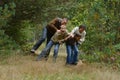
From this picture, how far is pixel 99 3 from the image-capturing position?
672 inches

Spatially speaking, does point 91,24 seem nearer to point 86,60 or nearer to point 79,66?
point 86,60

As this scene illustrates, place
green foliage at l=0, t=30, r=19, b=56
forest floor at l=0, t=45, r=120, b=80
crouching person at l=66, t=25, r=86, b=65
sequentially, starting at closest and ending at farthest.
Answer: forest floor at l=0, t=45, r=120, b=80 < crouching person at l=66, t=25, r=86, b=65 < green foliage at l=0, t=30, r=19, b=56

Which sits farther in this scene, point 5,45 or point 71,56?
point 5,45

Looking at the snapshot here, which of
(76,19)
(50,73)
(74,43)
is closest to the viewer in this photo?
(50,73)

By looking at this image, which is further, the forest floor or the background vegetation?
the background vegetation

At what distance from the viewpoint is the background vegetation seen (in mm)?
15891

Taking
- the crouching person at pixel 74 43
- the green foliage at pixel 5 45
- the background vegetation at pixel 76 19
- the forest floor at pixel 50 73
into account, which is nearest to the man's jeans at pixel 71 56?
the crouching person at pixel 74 43

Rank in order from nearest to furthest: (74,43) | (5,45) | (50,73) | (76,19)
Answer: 1. (50,73)
2. (74,43)
3. (5,45)
4. (76,19)

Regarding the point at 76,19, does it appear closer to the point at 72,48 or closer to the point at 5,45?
the point at 5,45

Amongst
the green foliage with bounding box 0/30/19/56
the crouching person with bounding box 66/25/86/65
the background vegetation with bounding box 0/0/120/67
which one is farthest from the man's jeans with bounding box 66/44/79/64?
the green foliage with bounding box 0/30/19/56

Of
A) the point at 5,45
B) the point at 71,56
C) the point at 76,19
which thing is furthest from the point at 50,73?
the point at 76,19

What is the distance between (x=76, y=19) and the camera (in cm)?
2084

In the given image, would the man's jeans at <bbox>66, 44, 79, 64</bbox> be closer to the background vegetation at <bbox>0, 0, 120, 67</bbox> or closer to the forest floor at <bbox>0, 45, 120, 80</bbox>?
the forest floor at <bbox>0, 45, 120, 80</bbox>

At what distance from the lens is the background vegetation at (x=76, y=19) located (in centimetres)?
1589
